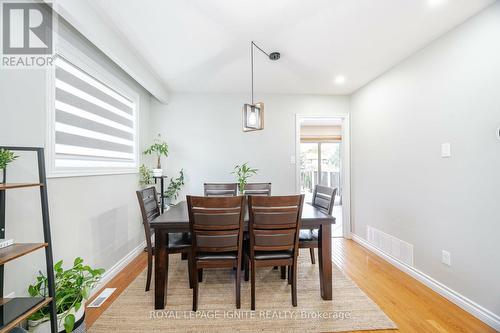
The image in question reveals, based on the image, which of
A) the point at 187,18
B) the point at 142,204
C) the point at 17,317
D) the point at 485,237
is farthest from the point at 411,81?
the point at 17,317

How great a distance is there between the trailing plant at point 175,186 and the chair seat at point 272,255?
7.41 feet

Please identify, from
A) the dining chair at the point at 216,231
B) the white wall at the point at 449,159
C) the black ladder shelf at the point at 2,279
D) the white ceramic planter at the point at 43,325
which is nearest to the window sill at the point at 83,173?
the black ladder shelf at the point at 2,279

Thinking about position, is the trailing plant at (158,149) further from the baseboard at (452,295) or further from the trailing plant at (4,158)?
the baseboard at (452,295)

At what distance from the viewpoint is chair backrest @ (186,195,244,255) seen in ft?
5.91

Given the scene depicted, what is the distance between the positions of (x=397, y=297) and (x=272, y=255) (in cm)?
132

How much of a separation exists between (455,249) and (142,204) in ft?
9.76

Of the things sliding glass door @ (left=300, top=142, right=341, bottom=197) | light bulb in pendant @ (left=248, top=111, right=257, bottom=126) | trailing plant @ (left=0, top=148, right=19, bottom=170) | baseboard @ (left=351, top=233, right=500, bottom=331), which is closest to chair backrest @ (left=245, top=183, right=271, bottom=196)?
light bulb in pendant @ (left=248, top=111, right=257, bottom=126)

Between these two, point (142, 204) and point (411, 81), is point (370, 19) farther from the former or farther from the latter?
point (142, 204)

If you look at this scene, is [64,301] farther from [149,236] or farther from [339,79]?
[339,79]

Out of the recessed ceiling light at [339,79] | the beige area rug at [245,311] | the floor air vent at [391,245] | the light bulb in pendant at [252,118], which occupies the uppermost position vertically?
the recessed ceiling light at [339,79]

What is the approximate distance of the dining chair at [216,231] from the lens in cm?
181

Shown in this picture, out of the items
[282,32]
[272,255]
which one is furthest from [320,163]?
[272,255]

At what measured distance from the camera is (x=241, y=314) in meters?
1.89

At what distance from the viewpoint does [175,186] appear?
12.4ft
